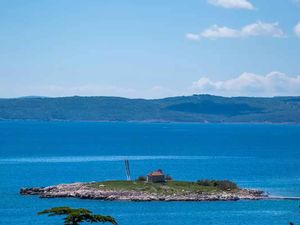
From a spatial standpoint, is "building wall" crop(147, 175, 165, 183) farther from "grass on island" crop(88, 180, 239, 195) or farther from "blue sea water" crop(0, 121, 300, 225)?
"blue sea water" crop(0, 121, 300, 225)

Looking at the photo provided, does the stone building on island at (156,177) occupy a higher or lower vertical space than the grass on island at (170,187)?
higher

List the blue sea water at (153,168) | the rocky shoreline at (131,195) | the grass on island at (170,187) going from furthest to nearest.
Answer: the grass on island at (170,187) < the rocky shoreline at (131,195) < the blue sea water at (153,168)

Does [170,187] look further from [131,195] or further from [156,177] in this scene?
[131,195]

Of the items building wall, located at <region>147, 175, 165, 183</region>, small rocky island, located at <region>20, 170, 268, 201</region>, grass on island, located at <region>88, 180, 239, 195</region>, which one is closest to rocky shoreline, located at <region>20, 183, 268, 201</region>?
small rocky island, located at <region>20, 170, 268, 201</region>

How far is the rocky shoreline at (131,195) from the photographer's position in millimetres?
74125

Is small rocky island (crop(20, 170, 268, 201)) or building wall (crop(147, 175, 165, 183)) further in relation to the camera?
building wall (crop(147, 175, 165, 183))

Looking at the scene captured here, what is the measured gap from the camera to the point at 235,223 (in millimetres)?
62500

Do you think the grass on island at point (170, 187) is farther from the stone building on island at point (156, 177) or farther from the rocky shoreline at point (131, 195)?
the rocky shoreline at point (131, 195)

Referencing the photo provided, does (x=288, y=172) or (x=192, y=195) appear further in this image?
(x=288, y=172)

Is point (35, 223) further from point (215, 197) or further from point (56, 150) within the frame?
point (56, 150)

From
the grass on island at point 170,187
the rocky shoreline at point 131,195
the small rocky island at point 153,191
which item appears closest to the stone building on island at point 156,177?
the small rocky island at point 153,191

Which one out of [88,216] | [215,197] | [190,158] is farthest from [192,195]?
[190,158]

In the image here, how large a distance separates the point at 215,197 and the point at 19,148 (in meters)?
90.4

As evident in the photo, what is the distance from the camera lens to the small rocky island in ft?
245
